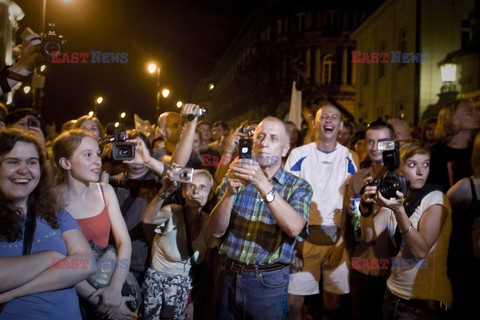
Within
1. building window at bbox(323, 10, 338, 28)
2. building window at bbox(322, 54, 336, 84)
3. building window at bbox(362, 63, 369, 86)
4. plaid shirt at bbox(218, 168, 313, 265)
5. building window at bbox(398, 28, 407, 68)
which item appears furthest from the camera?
building window at bbox(323, 10, 338, 28)

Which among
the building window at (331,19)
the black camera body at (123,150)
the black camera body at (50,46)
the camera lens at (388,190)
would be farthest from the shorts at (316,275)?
the building window at (331,19)

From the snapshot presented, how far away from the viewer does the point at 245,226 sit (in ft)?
10.9

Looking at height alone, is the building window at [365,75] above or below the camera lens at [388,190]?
above

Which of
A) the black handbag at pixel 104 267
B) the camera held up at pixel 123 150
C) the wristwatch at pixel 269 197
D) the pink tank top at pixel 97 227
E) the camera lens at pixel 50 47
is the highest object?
the camera lens at pixel 50 47

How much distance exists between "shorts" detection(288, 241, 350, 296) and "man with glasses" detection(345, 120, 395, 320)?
0.23m

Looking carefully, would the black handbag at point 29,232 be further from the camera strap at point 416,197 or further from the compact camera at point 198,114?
the camera strap at point 416,197

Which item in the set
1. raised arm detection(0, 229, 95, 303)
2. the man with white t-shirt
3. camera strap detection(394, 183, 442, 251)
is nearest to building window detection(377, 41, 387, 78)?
the man with white t-shirt

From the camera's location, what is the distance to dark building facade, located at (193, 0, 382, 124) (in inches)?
1692

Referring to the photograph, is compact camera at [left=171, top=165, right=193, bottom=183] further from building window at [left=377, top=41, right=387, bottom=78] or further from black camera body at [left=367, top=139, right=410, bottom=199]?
building window at [left=377, top=41, right=387, bottom=78]

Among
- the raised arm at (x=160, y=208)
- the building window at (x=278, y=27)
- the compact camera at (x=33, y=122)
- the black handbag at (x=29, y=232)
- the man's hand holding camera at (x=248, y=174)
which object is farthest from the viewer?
the building window at (x=278, y=27)

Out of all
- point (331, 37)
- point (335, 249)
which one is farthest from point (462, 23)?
point (331, 37)

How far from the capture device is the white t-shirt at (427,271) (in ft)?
10.6

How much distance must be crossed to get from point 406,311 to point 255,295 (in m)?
1.21

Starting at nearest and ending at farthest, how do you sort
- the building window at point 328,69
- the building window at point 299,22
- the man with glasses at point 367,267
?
the man with glasses at point 367,267 < the building window at point 328,69 < the building window at point 299,22
